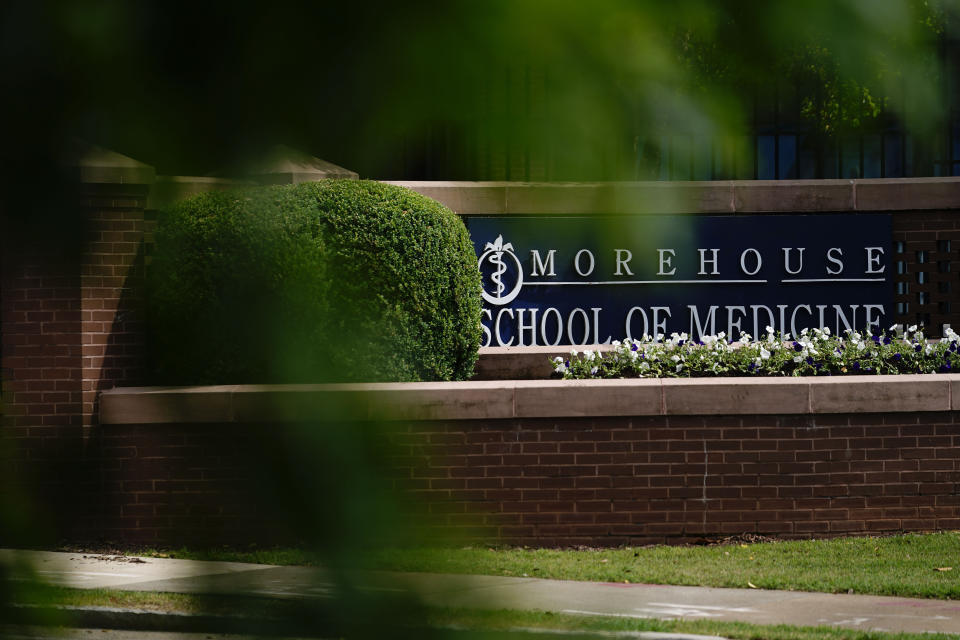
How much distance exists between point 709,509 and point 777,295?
4118 millimetres

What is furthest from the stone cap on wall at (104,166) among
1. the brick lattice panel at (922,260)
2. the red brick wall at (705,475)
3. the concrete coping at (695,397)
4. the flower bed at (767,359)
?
the brick lattice panel at (922,260)

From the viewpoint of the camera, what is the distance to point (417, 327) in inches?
388

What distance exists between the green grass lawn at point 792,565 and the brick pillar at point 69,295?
6106 millimetres

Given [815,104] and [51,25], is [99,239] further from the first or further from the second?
[815,104]

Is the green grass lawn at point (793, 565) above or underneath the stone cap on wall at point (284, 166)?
underneath

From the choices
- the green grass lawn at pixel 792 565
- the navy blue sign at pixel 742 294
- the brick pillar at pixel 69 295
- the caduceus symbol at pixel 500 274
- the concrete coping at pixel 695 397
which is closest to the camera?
the brick pillar at pixel 69 295

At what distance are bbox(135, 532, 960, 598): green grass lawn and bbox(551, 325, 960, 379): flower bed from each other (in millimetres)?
1701

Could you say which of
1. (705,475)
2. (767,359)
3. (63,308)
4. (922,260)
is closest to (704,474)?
(705,475)

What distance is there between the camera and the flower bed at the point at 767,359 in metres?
10.7

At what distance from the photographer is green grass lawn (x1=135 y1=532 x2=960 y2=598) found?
7980 millimetres

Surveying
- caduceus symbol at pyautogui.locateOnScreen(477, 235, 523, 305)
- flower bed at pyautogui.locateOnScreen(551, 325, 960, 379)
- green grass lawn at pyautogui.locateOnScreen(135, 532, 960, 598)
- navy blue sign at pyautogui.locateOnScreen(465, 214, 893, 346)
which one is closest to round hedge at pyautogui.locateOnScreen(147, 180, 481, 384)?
green grass lawn at pyautogui.locateOnScreen(135, 532, 960, 598)

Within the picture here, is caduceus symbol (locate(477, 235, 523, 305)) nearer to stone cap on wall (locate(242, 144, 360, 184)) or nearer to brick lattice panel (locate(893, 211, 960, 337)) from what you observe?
brick lattice panel (locate(893, 211, 960, 337))

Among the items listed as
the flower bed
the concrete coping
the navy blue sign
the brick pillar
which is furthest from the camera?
the navy blue sign

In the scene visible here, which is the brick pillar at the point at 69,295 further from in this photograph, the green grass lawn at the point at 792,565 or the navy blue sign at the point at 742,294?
the navy blue sign at the point at 742,294
